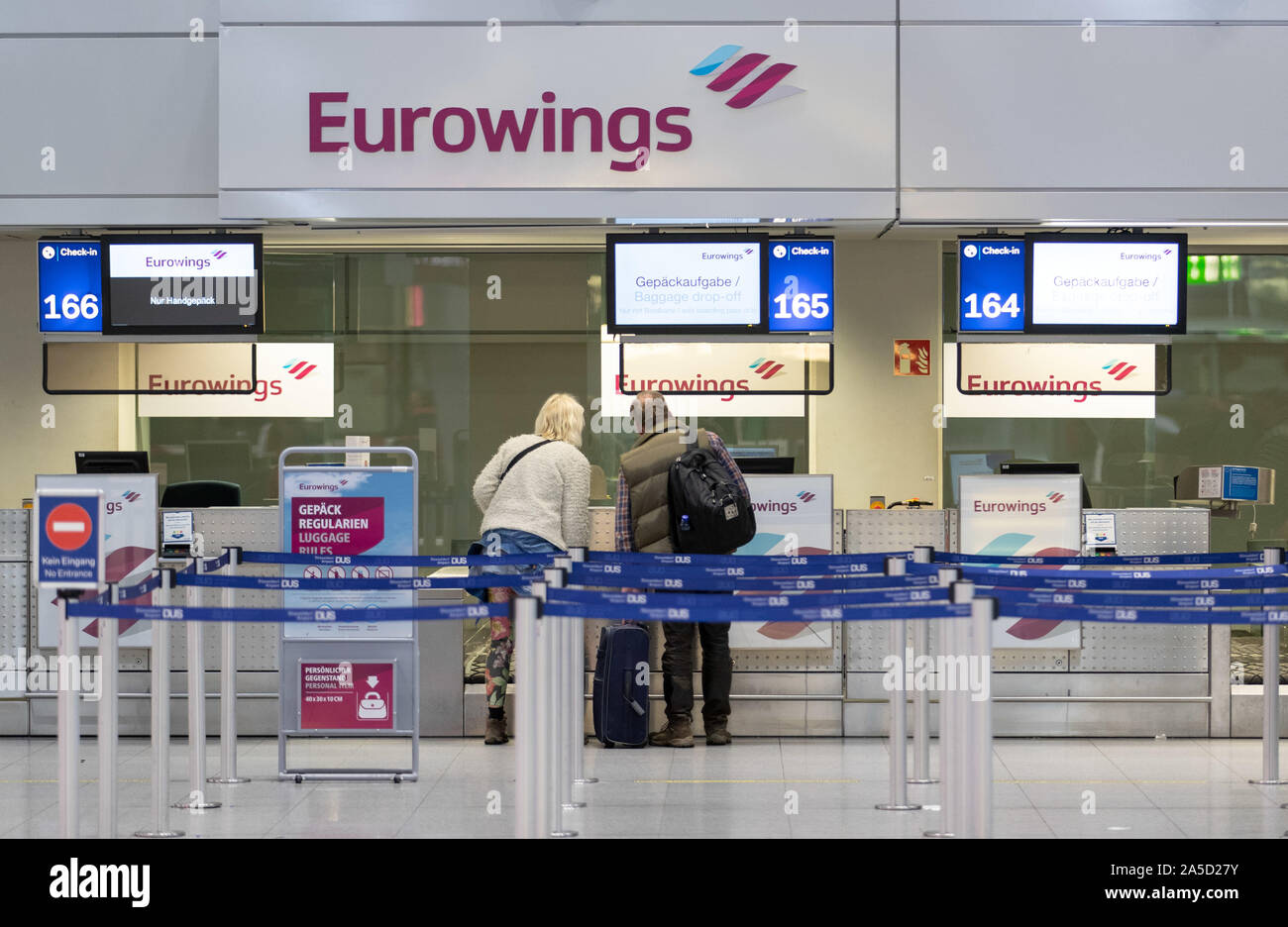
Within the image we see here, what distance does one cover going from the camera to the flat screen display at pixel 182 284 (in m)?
8.07

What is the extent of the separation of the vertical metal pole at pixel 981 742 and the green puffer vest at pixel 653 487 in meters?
2.88

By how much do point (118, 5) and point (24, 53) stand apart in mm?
607

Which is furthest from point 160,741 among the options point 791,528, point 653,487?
point 791,528

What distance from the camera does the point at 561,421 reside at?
25.2ft

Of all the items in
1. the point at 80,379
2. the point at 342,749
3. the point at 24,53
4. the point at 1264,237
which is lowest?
the point at 342,749

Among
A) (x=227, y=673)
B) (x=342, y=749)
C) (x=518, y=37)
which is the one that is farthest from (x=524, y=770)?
(x=518, y=37)

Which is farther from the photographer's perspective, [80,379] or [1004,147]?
[80,379]

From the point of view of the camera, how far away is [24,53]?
837cm

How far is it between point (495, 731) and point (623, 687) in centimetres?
73

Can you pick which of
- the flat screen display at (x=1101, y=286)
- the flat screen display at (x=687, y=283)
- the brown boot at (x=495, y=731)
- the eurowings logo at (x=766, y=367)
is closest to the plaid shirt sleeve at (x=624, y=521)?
the flat screen display at (x=687, y=283)

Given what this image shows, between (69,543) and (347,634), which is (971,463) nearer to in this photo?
(347,634)

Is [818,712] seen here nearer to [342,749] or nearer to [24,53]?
[342,749]

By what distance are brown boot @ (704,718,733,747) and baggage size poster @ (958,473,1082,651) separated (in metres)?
1.62

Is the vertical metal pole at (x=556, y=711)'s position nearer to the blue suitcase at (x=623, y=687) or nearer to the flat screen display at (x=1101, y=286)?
the blue suitcase at (x=623, y=687)
